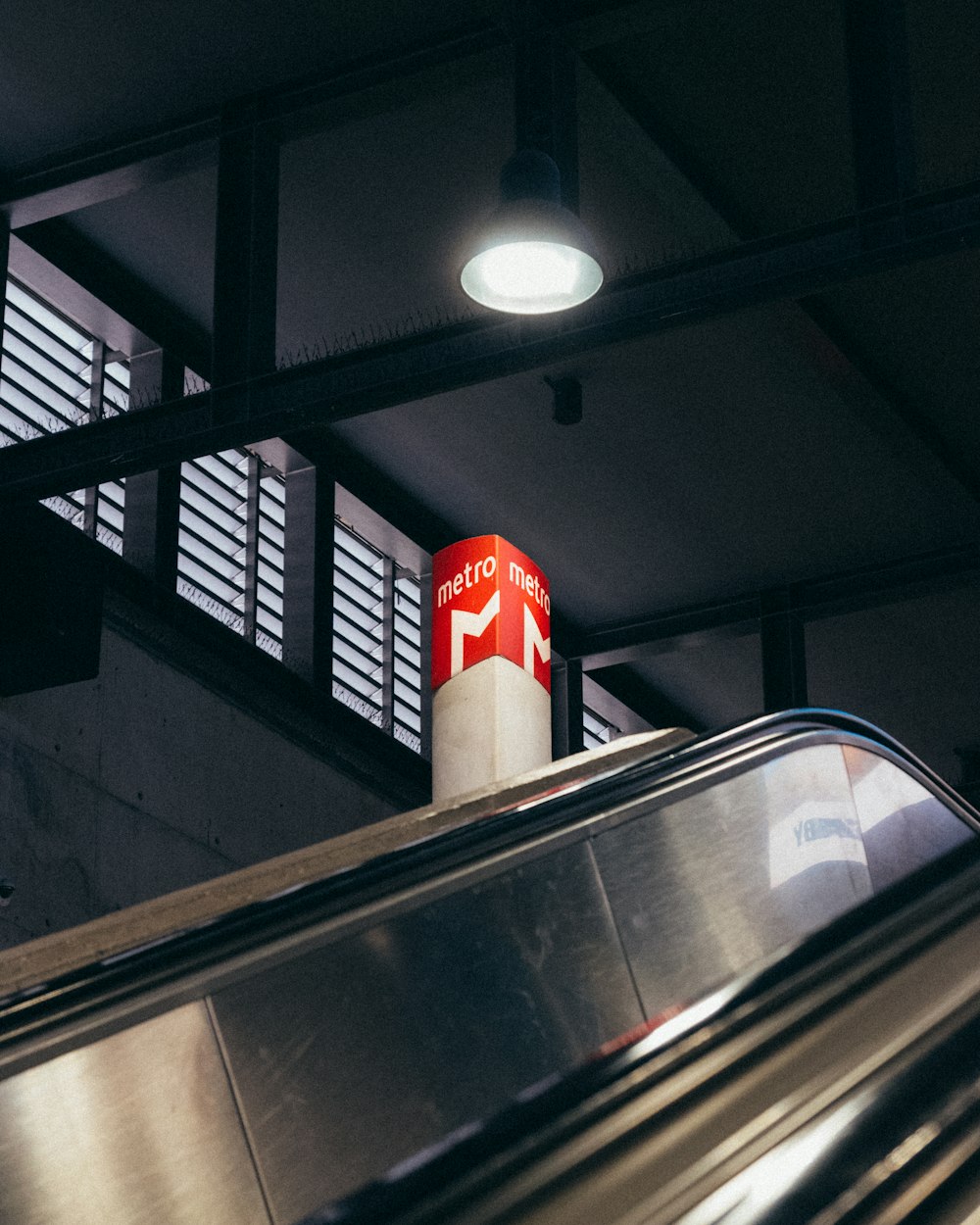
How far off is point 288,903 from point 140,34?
6.60 metres

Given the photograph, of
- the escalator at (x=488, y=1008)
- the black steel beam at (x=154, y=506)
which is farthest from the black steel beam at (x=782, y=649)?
the escalator at (x=488, y=1008)

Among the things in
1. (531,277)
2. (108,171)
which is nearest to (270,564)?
(108,171)

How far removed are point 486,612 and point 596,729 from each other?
5.93 meters

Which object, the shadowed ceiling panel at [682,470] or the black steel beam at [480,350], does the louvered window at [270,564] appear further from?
the black steel beam at [480,350]

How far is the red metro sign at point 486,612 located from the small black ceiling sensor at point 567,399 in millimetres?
1042

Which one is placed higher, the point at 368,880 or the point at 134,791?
the point at 134,791

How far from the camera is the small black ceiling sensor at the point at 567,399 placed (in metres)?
10.7

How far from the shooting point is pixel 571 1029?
3.61m

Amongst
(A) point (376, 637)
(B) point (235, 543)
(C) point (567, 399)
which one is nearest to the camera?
(C) point (567, 399)

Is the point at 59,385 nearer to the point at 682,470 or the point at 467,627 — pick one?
the point at 467,627

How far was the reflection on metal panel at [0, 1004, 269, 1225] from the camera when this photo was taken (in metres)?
2.53

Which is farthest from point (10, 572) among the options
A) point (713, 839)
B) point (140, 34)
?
point (713, 839)

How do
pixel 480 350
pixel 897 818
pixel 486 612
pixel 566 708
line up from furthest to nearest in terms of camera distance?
pixel 566 708
pixel 486 612
pixel 480 350
pixel 897 818

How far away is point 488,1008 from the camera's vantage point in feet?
11.3
